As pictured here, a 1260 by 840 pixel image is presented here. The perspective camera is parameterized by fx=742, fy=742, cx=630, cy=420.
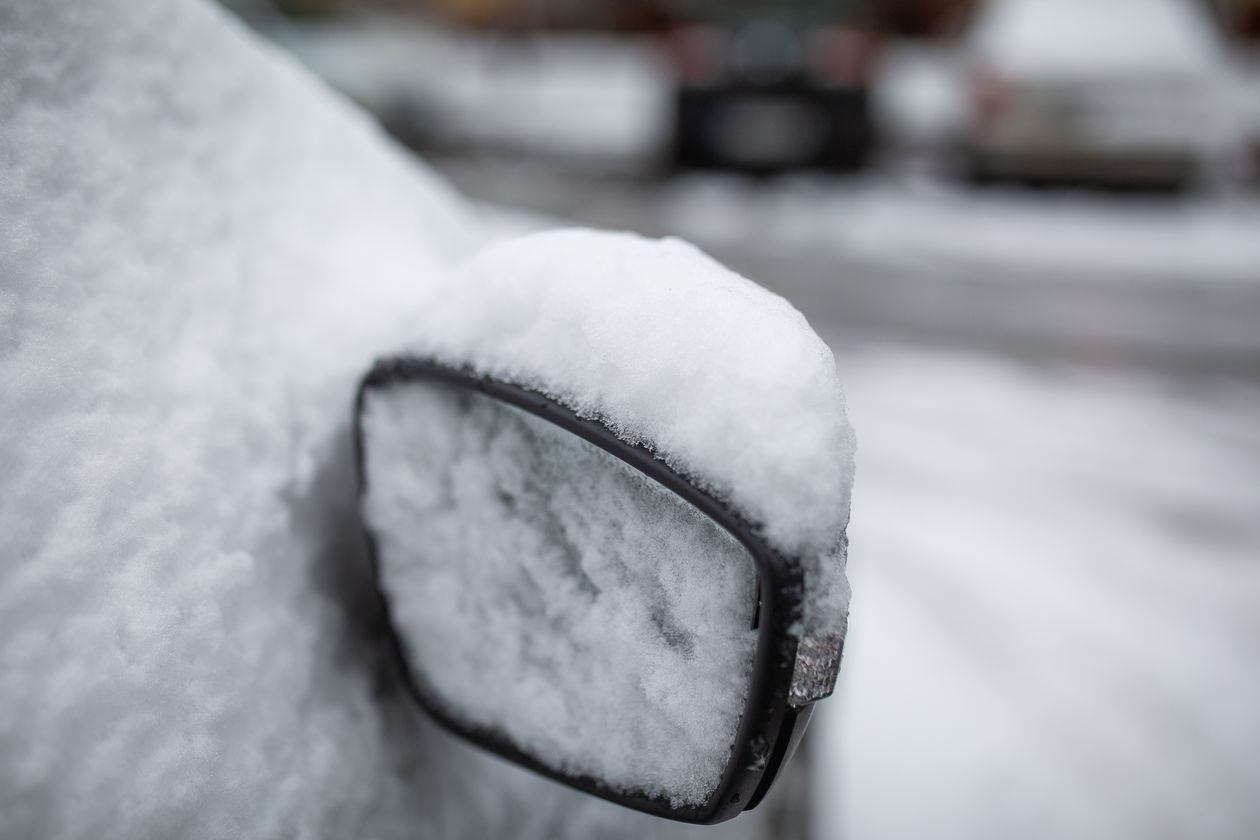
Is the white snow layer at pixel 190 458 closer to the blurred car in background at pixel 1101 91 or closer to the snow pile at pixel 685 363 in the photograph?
the snow pile at pixel 685 363

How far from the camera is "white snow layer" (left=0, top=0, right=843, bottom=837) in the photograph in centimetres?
65

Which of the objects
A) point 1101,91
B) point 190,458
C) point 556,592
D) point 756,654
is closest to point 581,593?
Answer: point 556,592

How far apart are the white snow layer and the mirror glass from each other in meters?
0.09

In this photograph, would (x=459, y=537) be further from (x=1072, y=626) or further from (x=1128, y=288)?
(x=1128, y=288)

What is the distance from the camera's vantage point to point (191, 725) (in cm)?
69

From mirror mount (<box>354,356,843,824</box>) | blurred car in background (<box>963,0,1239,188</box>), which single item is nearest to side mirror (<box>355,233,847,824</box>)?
mirror mount (<box>354,356,843,824</box>)

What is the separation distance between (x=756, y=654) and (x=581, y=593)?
0.23 metres

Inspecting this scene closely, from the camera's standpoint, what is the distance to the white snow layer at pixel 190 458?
65 centimetres

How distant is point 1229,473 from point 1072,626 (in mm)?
1809

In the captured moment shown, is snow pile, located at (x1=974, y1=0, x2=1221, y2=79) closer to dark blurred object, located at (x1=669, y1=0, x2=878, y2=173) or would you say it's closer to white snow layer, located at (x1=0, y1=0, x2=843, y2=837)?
dark blurred object, located at (x1=669, y1=0, x2=878, y2=173)

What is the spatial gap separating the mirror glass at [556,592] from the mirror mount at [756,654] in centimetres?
2

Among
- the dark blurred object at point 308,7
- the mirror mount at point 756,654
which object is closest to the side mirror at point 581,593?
the mirror mount at point 756,654

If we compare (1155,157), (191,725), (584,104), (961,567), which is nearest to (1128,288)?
(1155,157)

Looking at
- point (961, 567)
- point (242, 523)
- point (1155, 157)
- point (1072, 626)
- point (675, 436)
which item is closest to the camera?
point (675, 436)
